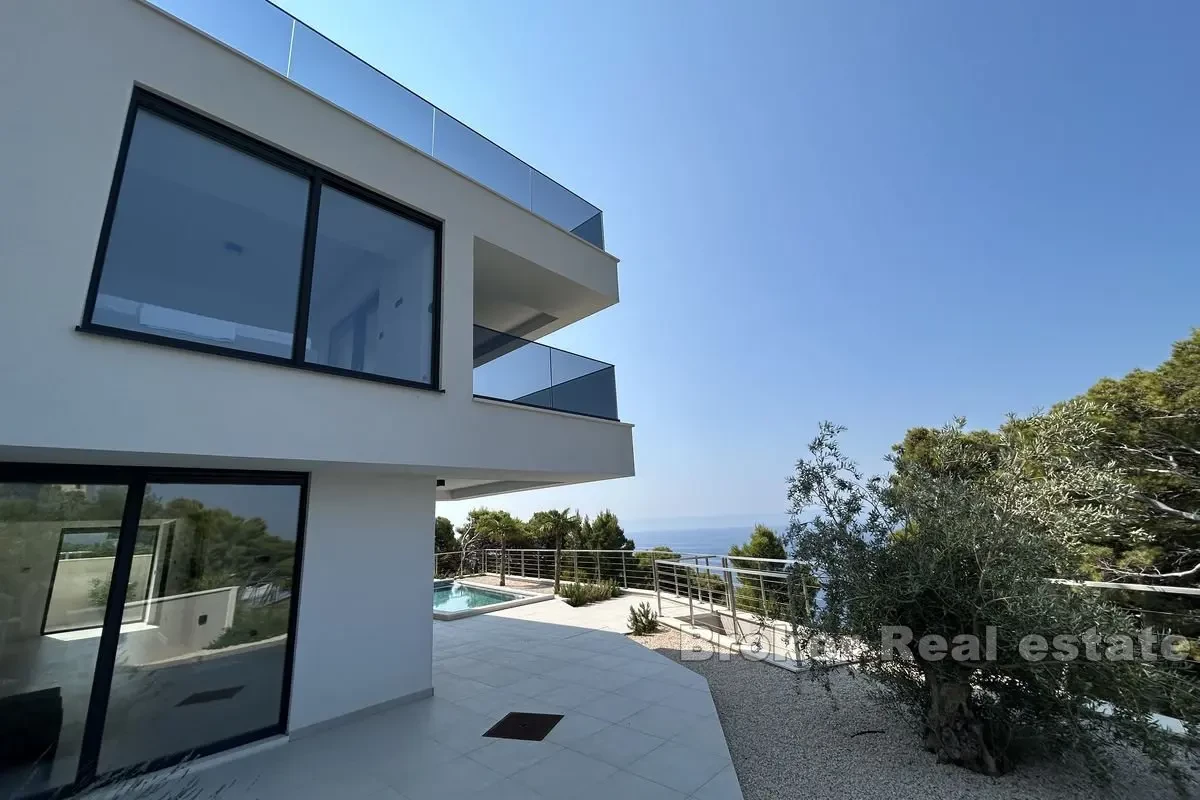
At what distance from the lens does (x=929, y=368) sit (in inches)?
608

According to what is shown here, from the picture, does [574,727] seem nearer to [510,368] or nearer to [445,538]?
[510,368]

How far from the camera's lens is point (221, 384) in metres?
3.59

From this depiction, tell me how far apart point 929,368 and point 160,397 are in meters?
18.8

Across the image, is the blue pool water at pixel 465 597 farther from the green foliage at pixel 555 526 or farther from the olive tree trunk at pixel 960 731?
the olive tree trunk at pixel 960 731

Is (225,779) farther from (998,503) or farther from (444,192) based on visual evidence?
(998,503)

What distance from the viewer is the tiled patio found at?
3.57 m

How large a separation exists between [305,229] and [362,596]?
3.96 meters

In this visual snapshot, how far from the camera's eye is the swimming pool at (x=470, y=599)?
10.6 metres

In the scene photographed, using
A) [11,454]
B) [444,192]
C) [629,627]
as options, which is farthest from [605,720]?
[444,192]

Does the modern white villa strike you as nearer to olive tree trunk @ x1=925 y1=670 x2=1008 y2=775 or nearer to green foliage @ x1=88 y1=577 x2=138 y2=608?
green foliage @ x1=88 y1=577 x2=138 y2=608

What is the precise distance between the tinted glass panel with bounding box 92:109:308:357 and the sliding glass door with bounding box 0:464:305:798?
4.97 ft

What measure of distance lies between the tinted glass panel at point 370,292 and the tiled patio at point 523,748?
353 cm

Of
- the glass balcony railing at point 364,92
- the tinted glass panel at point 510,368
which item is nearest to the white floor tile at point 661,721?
the tinted glass panel at point 510,368

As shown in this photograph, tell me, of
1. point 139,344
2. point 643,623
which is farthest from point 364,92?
point 643,623
